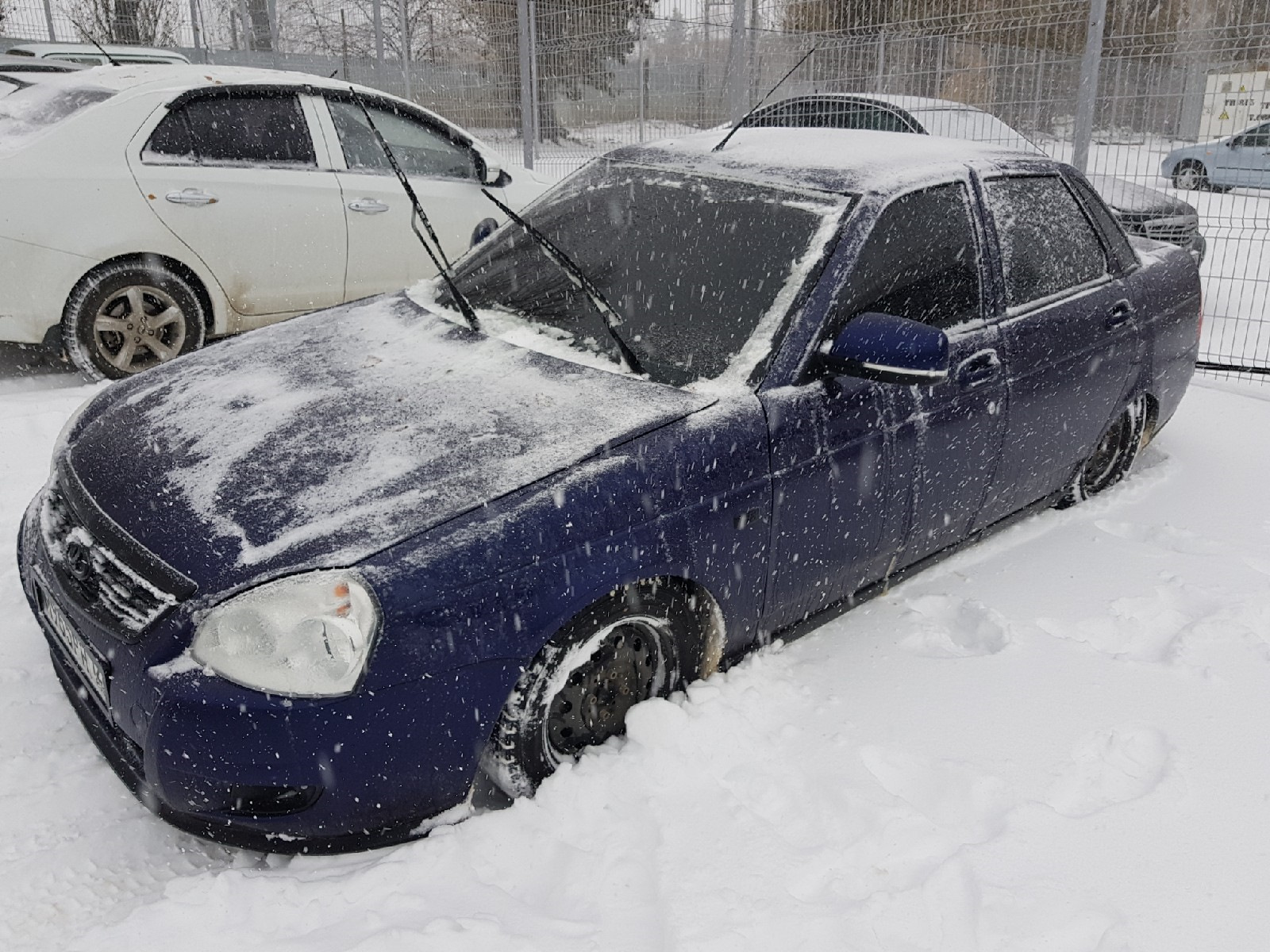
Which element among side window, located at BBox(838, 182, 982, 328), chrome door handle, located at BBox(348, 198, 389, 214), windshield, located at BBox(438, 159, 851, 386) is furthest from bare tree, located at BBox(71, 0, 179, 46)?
side window, located at BBox(838, 182, 982, 328)

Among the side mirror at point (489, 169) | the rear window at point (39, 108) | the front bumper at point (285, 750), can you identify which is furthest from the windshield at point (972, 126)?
the front bumper at point (285, 750)

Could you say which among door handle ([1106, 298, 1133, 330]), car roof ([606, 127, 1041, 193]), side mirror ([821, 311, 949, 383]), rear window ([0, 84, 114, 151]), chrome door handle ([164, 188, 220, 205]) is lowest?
door handle ([1106, 298, 1133, 330])

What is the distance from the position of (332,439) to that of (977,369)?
2.09m

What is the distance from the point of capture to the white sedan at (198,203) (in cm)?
515

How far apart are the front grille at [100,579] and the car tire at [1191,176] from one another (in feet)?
22.4

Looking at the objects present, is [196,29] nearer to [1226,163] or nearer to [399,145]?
[399,145]

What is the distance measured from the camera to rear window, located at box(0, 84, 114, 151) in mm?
5324

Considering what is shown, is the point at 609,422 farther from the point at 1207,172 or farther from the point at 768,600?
the point at 1207,172

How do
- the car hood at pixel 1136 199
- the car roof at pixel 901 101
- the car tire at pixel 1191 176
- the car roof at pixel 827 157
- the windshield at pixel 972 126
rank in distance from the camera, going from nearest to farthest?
the car roof at pixel 827 157 → the car tire at pixel 1191 176 → the car hood at pixel 1136 199 → the windshield at pixel 972 126 → the car roof at pixel 901 101

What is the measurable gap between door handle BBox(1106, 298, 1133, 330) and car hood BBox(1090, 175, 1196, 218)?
3.76 meters

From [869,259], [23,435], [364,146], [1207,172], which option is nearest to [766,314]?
[869,259]

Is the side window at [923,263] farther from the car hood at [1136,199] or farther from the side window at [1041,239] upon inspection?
the car hood at [1136,199]

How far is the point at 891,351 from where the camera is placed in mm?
2809

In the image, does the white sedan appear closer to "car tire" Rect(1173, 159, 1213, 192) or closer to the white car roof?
the white car roof
